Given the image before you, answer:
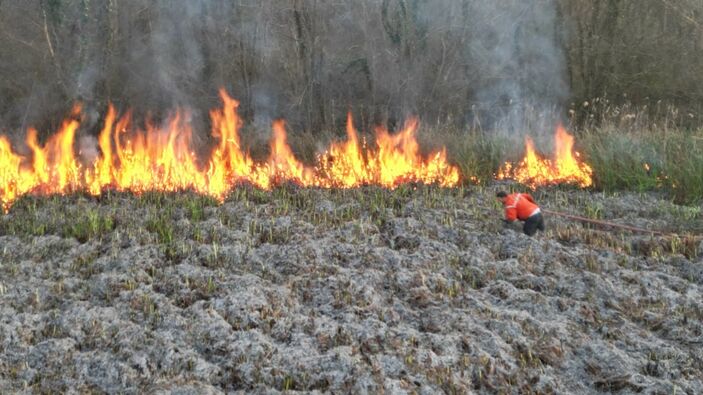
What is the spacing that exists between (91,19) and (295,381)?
1078 centimetres

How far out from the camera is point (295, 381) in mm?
3311

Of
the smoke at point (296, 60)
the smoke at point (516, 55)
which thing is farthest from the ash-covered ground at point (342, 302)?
the smoke at point (516, 55)

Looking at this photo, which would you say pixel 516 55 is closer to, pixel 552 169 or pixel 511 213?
pixel 552 169

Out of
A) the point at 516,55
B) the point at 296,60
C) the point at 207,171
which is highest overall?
the point at 296,60

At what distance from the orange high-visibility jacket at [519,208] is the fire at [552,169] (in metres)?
1.94

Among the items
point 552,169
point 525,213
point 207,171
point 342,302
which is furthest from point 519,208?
point 207,171

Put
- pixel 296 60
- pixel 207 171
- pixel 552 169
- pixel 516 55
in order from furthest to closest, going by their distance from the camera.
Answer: pixel 516 55
pixel 296 60
pixel 552 169
pixel 207 171

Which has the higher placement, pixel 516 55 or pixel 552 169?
pixel 516 55

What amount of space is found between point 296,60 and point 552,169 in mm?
6041

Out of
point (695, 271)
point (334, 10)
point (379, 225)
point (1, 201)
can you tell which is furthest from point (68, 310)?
point (334, 10)

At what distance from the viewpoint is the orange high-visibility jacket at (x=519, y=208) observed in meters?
5.60

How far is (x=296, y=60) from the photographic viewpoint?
12406mm

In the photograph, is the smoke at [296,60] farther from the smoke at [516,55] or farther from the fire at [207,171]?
the fire at [207,171]

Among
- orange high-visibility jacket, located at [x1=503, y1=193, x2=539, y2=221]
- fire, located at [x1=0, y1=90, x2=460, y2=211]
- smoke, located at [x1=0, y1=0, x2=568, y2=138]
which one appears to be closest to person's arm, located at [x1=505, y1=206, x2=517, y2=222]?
orange high-visibility jacket, located at [x1=503, y1=193, x2=539, y2=221]
